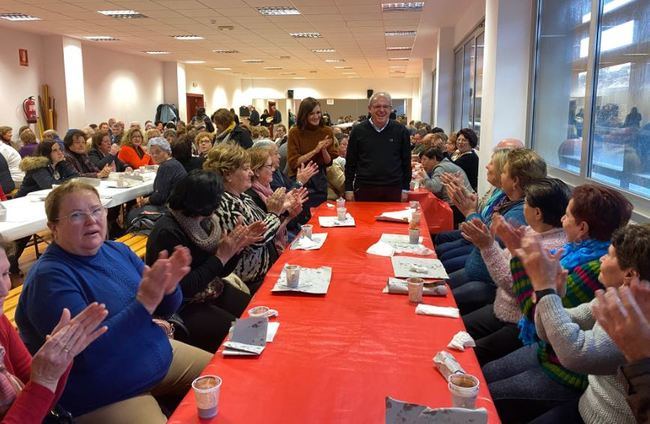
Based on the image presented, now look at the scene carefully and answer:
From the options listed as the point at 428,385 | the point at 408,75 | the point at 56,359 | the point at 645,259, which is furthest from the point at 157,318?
the point at 408,75

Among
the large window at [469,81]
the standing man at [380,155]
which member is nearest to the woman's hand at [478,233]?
the standing man at [380,155]

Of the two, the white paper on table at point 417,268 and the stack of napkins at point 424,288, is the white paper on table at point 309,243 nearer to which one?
the white paper on table at point 417,268

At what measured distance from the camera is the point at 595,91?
11.9 feet

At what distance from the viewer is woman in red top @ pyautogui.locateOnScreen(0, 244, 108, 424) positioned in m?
1.29

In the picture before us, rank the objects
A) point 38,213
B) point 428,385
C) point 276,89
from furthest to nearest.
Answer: point 276,89 → point 38,213 → point 428,385

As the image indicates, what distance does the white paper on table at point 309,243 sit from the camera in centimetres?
290

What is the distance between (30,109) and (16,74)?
700 millimetres

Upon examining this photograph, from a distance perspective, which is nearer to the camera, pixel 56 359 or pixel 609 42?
pixel 56 359

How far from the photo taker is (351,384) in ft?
4.77

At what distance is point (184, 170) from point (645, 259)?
4333mm

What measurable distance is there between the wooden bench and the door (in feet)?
40.6

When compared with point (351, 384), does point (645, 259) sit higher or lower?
higher

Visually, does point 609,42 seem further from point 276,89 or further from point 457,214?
point 276,89

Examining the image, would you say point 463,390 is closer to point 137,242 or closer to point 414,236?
point 414,236
